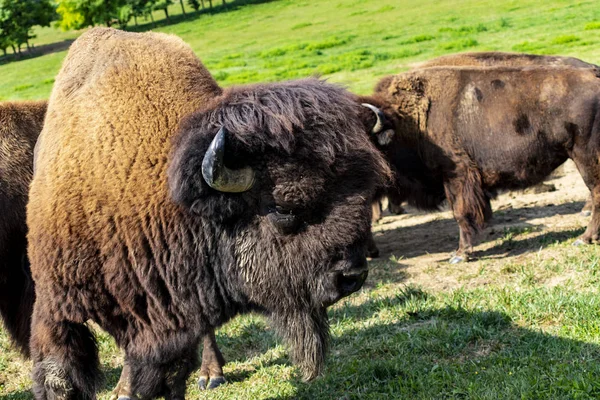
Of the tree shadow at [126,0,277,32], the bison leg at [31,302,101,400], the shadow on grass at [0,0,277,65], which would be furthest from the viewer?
the tree shadow at [126,0,277,32]

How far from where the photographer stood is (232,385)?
5418 millimetres

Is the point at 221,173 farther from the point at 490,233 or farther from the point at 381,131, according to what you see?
the point at 490,233

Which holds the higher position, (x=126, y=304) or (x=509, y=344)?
(x=126, y=304)

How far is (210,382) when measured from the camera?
18.2 ft

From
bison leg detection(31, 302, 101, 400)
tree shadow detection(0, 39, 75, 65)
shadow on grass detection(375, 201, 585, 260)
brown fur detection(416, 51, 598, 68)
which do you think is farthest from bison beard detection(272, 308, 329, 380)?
tree shadow detection(0, 39, 75, 65)

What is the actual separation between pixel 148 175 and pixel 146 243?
36cm

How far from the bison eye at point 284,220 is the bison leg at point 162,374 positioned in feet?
3.19

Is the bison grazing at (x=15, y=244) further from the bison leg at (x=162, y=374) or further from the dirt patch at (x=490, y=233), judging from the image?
the dirt patch at (x=490, y=233)

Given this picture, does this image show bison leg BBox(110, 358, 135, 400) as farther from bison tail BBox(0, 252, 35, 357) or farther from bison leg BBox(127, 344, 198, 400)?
bison leg BBox(127, 344, 198, 400)

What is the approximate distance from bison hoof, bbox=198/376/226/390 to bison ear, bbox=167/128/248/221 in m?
2.34

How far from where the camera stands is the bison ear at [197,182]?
343 cm

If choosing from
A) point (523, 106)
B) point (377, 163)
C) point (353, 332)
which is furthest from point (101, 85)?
point (523, 106)

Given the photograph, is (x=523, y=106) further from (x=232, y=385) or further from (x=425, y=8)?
(x=425, y=8)

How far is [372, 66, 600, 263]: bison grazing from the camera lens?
26.8ft
